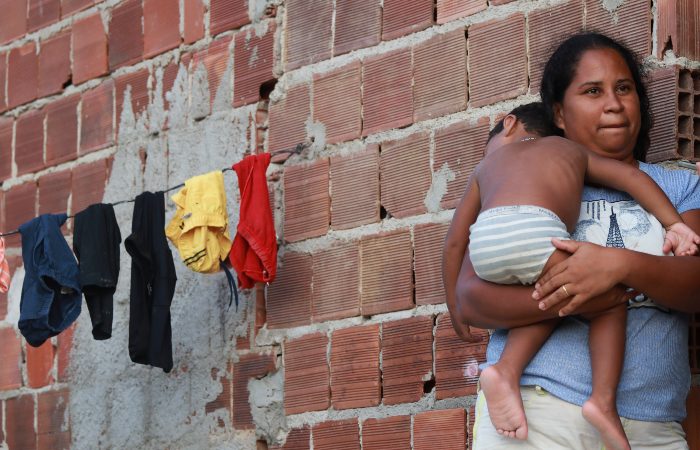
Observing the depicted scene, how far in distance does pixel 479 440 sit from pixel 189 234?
5.03 feet

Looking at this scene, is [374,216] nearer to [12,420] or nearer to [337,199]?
[337,199]

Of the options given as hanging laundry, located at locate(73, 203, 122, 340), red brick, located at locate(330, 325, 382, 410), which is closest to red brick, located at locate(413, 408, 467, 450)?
red brick, located at locate(330, 325, 382, 410)

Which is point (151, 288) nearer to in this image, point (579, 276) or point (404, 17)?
point (404, 17)

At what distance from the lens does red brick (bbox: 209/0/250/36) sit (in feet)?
12.7

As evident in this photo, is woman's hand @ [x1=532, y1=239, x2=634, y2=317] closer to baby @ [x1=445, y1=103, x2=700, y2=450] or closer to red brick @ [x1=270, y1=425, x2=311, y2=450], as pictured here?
baby @ [x1=445, y1=103, x2=700, y2=450]

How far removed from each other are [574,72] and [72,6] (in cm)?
310

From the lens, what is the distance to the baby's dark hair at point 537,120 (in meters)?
2.53

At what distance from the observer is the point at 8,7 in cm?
496

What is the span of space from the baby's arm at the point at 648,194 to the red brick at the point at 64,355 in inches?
112

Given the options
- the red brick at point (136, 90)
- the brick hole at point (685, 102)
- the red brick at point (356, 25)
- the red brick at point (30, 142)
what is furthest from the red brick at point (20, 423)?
the brick hole at point (685, 102)

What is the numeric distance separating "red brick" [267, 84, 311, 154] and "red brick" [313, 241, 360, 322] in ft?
1.63

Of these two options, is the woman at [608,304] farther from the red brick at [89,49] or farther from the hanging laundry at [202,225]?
the red brick at [89,49]

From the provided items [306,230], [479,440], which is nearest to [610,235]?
[479,440]

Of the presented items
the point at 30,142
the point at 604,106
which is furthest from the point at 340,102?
the point at 30,142
